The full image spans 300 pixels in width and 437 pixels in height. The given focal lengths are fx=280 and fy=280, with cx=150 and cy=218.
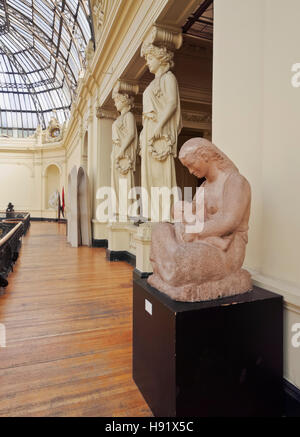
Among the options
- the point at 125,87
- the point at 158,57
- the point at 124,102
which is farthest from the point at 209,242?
the point at 125,87

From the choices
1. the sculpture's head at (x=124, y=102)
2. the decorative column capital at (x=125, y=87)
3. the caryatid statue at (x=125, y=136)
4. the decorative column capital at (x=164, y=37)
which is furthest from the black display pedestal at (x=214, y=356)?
the decorative column capital at (x=125, y=87)

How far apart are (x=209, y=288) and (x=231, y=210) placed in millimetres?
467

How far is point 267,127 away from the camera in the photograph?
1.99 m

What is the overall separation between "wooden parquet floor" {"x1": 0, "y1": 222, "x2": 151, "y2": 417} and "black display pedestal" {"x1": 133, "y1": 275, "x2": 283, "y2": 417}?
0.32 meters

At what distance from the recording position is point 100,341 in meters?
2.55

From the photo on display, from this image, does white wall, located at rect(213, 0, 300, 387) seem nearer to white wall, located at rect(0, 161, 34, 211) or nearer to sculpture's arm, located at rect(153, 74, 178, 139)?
sculpture's arm, located at rect(153, 74, 178, 139)

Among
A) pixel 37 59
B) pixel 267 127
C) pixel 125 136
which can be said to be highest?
pixel 37 59

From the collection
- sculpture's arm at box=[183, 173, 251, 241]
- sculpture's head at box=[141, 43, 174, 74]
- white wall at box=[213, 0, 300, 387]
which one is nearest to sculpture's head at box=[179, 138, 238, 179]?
sculpture's arm at box=[183, 173, 251, 241]

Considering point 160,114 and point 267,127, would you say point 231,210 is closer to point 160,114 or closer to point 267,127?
point 267,127

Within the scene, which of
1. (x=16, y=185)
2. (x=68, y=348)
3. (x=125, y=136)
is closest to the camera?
(x=68, y=348)

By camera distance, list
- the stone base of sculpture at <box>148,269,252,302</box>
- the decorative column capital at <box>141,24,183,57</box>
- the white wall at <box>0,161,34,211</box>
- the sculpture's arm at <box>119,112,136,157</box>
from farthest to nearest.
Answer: the white wall at <box>0,161,34,211</box>, the sculpture's arm at <box>119,112,136,157</box>, the decorative column capital at <box>141,24,183,57</box>, the stone base of sculpture at <box>148,269,252,302</box>

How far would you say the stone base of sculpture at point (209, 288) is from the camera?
1.55m

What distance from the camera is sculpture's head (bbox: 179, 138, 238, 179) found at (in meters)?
1.74
